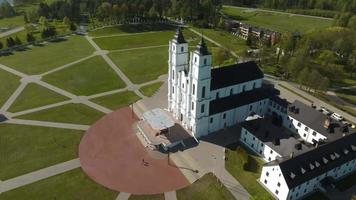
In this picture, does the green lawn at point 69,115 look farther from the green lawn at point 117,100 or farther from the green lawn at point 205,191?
the green lawn at point 205,191

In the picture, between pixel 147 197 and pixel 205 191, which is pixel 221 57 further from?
pixel 147 197

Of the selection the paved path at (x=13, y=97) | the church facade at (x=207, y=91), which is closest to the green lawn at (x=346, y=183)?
the church facade at (x=207, y=91)

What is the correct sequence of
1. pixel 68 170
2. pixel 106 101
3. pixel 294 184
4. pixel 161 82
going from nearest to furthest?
pixel 294 184, pixel 68 170, pixel 106 101, pixel 161 82

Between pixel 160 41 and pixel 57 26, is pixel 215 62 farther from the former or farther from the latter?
pixel 57 26

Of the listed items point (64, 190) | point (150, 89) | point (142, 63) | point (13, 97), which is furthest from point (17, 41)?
point (64, 190)

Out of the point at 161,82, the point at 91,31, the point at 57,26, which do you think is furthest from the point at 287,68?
the point at 57,26
